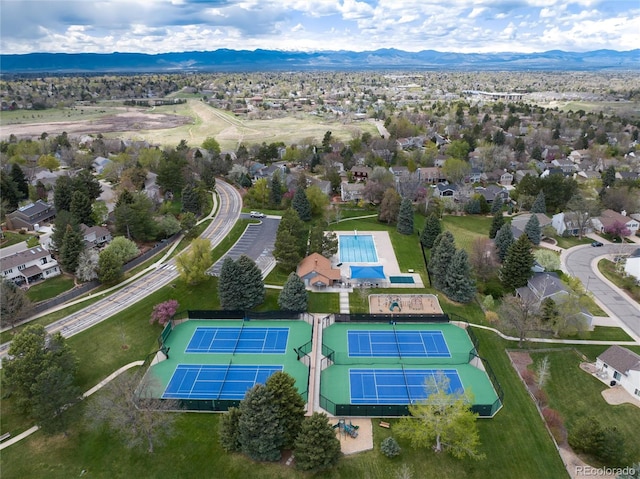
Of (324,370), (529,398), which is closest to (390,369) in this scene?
(324,370)

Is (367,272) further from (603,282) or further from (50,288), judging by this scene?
(50,288)

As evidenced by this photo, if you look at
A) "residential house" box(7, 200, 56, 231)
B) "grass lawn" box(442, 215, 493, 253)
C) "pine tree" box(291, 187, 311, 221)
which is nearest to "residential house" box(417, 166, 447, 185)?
"grass lawn" box(442, 215, 493, 253)

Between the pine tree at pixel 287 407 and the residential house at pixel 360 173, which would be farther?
the residential house at pixel 360 173

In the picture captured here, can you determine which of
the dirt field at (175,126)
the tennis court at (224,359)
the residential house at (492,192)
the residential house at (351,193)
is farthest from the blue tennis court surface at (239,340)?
the dirt field at (175,126)

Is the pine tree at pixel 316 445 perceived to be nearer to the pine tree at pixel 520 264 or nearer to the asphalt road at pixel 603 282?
the pine tree at pixel 520 264

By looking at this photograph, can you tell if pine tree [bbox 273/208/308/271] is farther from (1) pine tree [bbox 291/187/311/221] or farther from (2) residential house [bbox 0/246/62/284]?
(2) residential house [bbox 0/246/62/284]

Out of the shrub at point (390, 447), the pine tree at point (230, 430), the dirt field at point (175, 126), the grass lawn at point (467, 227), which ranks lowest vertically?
the dirt field at point (175, 126)
